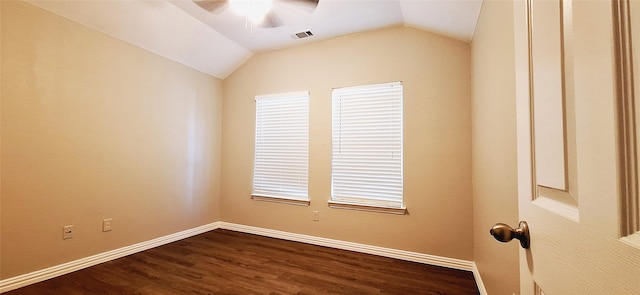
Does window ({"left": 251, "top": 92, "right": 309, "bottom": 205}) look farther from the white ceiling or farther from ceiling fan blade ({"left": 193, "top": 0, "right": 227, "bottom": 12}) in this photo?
ceiling fan blade ({"left": 193, "top": 0, "right": 227, "bottom": 12})

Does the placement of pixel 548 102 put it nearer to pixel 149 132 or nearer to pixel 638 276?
pixel 638 276

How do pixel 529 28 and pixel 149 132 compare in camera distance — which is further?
pixel 149 132

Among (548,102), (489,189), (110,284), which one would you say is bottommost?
(110,284)

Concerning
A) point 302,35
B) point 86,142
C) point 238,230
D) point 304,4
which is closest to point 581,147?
point 304,4

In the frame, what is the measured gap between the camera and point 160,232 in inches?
122

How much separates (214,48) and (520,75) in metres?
3.44

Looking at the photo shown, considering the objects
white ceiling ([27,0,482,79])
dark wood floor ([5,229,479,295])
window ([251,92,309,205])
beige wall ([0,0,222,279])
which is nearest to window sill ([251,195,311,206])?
window ([251,92,309,205])

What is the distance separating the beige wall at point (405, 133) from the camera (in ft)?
8.23

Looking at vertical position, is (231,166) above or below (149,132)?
below

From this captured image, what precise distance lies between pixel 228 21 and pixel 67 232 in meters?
2.60

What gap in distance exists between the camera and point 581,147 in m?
0.41

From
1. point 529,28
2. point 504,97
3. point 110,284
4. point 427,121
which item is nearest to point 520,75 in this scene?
point 529,28

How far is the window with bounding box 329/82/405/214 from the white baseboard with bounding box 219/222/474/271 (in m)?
0.44

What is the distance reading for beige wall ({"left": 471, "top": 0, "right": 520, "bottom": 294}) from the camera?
4.20 feet
